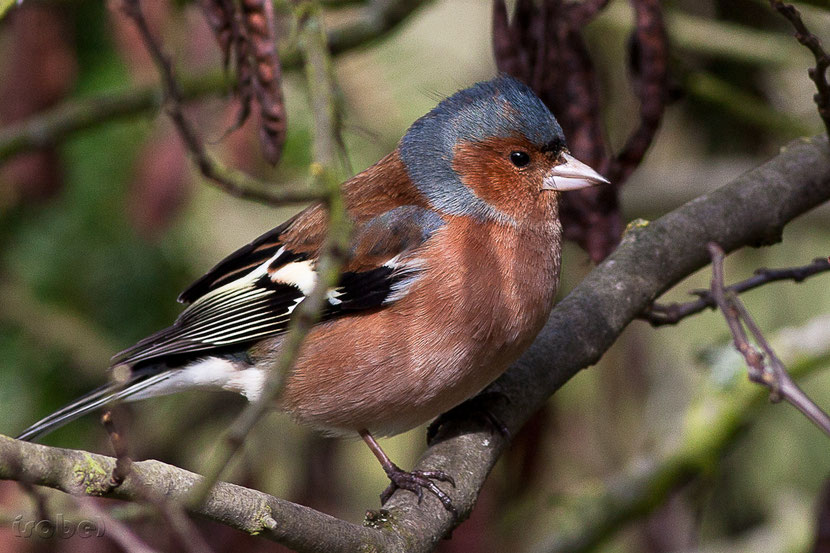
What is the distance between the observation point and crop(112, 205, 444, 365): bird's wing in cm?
341

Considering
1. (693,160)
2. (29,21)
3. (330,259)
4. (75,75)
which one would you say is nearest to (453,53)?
(693,160)

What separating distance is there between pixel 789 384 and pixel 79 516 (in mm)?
1467

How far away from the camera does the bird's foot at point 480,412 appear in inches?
130

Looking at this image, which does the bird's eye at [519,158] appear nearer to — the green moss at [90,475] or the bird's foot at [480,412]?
the bird's foot at [480,412]

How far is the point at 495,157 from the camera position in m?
3.67

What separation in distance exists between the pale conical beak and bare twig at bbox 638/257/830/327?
534 millimetres

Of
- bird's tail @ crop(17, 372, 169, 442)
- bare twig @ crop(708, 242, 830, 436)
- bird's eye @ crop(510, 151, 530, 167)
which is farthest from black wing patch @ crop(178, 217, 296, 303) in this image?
bare twig @ crop(708, 242, 830, 436)

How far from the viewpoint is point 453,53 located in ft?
22.9

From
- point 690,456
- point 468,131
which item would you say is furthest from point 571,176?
point 690,456

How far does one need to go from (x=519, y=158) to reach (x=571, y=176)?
220 mm

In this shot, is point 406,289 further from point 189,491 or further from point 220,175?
point 189,491

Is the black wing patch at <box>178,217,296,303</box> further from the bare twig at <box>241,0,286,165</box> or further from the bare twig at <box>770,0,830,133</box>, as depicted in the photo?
the bare twig at <box>770,0,830,133</box>

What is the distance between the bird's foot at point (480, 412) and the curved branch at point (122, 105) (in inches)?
73.2

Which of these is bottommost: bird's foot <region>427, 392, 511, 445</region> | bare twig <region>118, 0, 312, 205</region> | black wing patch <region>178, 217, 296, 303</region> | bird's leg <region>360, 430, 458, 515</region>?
bird's foot <region>427, 392, 511, 445</region>
